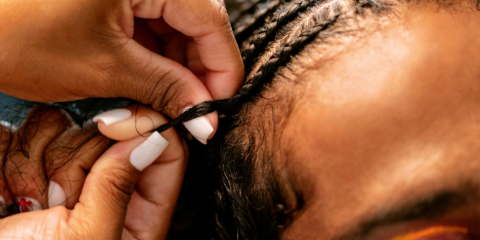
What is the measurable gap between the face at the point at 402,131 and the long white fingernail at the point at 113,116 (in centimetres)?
38

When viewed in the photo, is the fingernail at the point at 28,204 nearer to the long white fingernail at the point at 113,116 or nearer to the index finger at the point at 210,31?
the long white fingernail at the point at 113,116

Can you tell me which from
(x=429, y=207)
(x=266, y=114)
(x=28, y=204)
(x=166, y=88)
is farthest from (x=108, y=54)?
(x=429, y=207)

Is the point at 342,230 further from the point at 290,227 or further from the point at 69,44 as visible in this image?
the point at 69,44

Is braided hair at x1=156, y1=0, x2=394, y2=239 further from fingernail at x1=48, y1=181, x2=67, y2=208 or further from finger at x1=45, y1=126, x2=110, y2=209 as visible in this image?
fingernail at x1=48, y1=181, x2=67, y2=208

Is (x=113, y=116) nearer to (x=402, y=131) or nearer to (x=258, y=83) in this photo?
(x=258, y=83)

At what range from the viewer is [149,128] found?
61 centimetres

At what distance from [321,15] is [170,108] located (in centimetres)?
38

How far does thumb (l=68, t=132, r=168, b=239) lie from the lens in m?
0.59

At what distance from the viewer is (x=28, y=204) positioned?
0.69m

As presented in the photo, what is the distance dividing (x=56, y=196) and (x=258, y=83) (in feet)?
1.83

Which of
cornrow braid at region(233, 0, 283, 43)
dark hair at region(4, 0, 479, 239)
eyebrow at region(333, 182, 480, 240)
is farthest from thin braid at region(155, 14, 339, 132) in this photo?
eyebrow at region(333, 182, 480, 240)

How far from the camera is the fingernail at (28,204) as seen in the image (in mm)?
689

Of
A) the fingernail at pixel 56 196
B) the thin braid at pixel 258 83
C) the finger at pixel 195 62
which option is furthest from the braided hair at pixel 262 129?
the fingernail at pixel 56 196

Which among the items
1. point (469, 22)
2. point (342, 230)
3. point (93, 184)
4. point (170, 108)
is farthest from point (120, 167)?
point (469, 22)
